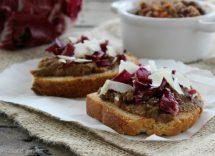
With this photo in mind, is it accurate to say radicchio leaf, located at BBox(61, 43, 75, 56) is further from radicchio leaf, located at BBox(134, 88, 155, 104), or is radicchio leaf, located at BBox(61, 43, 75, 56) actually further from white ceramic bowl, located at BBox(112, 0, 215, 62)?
radicchio leaf, located at BBox(134, 88, 155, 104)

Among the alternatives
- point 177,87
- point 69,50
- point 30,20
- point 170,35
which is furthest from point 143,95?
point 30,20

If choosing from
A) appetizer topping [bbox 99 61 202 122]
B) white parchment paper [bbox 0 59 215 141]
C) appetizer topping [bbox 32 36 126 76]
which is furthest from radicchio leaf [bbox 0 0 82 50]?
appetizer topping [bbox 99 61 202 122]

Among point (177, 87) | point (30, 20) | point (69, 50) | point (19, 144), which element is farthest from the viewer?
point (30, 20)

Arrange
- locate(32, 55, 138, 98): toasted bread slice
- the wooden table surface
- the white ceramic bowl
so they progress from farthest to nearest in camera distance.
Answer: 1. the white ceramic bowl
2. locate(32, 55, 138, 98): toasted bread slice
3. the wooden table surface

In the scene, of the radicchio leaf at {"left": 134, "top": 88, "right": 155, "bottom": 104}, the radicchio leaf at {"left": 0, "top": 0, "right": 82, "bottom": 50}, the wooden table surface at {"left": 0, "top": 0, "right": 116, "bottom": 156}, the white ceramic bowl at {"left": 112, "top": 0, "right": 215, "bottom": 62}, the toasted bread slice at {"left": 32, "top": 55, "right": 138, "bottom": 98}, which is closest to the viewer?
the wooden table surface at {"left": 0, "top": 0, "right": 116, "bottom": 156}

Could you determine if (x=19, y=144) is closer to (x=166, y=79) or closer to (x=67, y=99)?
(x=67, y=99)

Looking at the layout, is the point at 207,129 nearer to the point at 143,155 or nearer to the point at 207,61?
the point at 143,155
